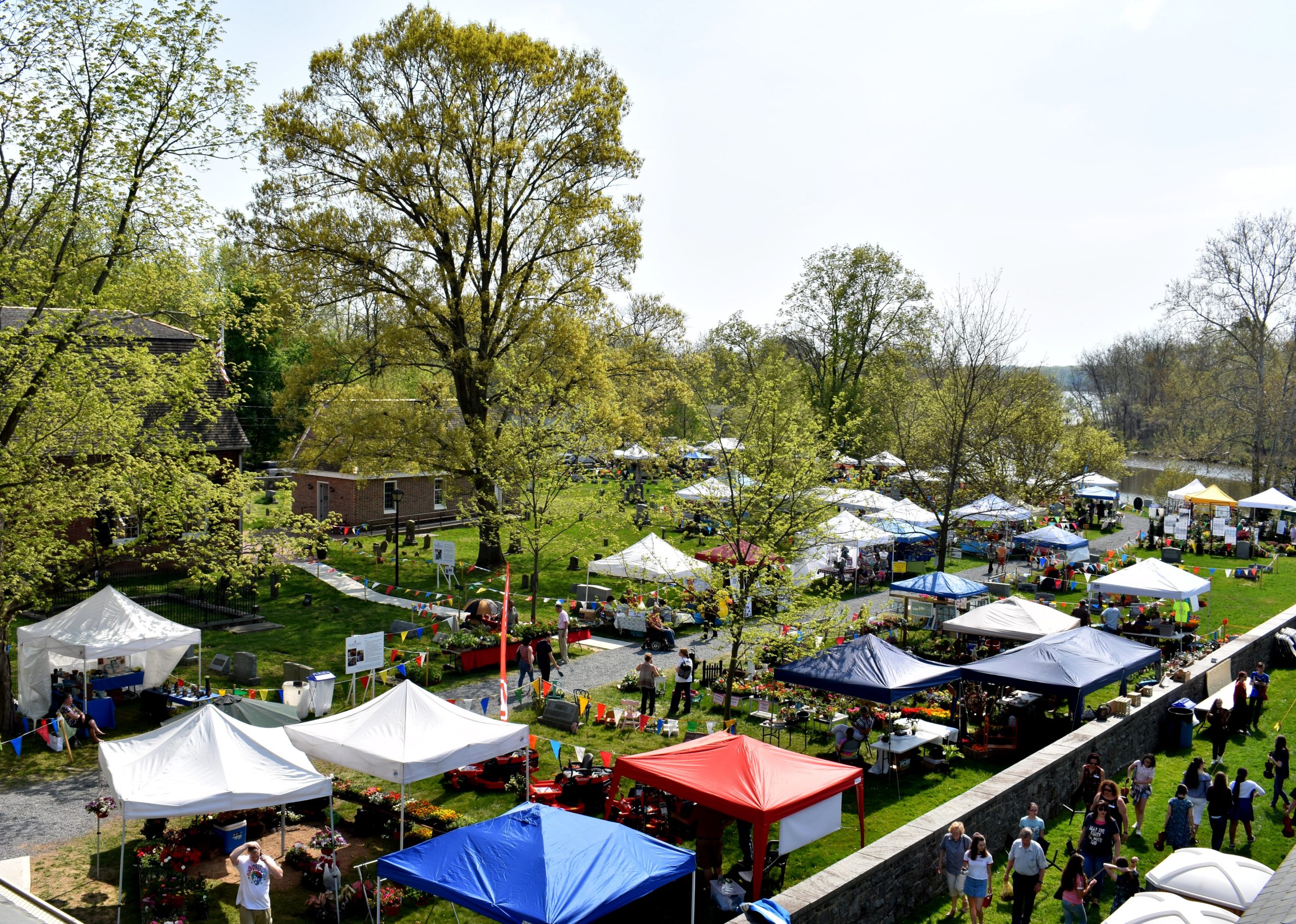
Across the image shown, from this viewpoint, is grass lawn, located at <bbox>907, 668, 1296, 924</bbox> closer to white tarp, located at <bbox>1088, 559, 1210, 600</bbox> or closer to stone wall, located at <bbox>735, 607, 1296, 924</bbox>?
stone wall, located at <bbox>735, 607, 1296, 924</bbox>

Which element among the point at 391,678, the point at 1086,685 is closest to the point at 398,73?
the point at 391,678

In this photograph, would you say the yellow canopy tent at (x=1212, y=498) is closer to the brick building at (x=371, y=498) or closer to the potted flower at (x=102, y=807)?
the brick building at (x=371, y=498)

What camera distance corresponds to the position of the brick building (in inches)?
1454

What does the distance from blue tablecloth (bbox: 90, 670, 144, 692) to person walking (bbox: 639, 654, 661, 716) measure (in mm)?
9765

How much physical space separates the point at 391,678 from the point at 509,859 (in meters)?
10.7

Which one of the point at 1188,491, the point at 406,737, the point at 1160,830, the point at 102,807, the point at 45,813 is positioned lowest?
the point at 1160,830

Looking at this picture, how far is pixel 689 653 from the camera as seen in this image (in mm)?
17984

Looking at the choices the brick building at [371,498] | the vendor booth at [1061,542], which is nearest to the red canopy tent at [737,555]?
the vendor booth at [1061,542]

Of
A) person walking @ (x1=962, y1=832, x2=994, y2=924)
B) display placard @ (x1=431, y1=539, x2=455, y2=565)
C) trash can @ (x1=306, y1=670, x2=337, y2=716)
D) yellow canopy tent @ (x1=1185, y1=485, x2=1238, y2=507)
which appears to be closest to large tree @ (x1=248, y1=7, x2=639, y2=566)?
display placard @ (x1=431, y1=539, x2=455, y2=565)

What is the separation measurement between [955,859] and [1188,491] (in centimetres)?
3765

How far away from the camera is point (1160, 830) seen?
13773 mm

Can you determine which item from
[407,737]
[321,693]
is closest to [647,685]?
[321,693]

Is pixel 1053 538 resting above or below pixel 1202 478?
below

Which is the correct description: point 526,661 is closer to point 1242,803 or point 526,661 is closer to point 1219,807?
point 1219,807
